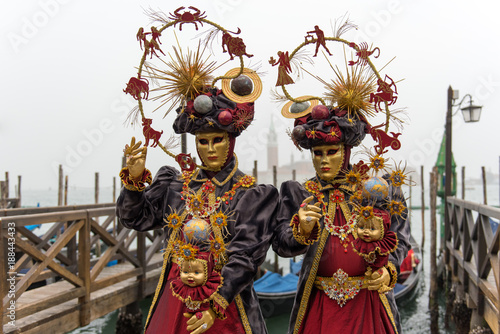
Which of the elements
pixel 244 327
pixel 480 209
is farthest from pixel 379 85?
pixel 480 209

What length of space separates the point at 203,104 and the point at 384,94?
1063 millimetres

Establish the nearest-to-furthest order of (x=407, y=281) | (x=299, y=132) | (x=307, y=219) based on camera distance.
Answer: (x=307, y=219) → (x=299, y=132) → (x=407, y=281)

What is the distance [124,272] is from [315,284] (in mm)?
3875

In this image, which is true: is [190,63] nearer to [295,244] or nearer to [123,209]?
[123,209]

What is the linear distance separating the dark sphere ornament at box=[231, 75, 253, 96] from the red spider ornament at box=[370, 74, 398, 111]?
0.74 meters

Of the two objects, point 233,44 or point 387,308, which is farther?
point 387,308

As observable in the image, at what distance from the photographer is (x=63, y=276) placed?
14.5 feet

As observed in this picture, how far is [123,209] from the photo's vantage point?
93.7 inches

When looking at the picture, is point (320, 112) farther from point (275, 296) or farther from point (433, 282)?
point (433, 282)

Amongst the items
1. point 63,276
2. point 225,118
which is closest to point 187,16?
point 225,118

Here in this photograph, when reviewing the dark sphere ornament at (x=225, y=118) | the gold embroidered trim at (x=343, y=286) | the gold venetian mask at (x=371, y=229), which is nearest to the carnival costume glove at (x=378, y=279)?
the gold embroidered trim at (x=343, y=286)

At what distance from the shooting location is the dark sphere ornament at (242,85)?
2.37 metres

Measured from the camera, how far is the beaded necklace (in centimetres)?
261

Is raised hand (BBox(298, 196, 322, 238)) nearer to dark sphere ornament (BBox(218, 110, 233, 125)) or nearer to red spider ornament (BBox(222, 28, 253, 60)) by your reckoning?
dark sphere ornament (BBox(218, 110, 233, 125))
